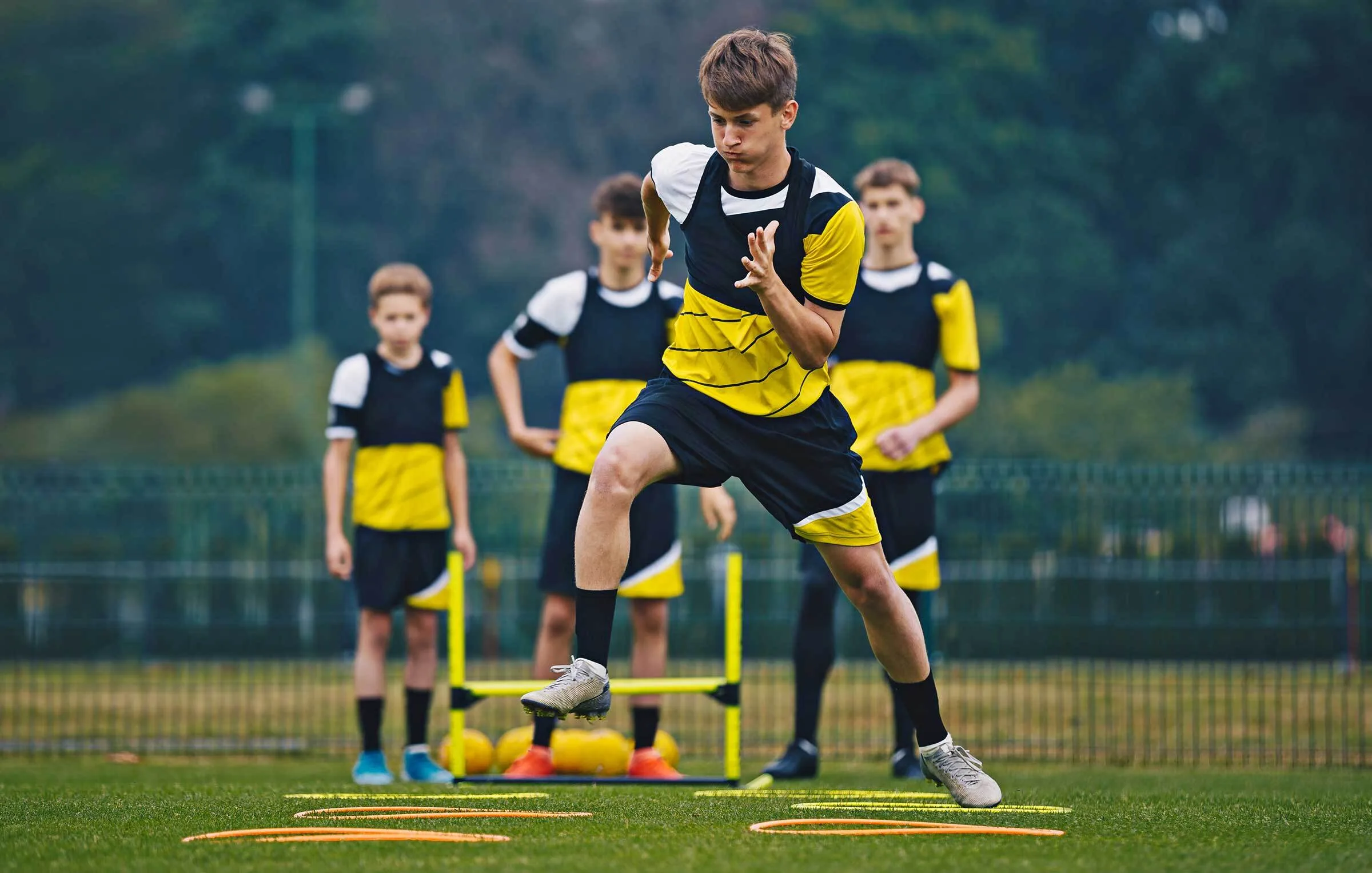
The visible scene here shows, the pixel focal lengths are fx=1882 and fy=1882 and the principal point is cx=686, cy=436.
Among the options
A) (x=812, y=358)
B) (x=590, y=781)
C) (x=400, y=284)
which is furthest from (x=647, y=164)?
(x=812, y=358)

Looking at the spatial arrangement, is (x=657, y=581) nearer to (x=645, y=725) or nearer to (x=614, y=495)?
(x=645, y=725)

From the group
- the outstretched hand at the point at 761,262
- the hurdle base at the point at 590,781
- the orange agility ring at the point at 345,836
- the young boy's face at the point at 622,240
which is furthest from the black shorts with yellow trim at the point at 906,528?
the orange agility ring at the point at 345,836

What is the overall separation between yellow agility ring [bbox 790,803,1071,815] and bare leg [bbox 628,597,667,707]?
181 centimetres

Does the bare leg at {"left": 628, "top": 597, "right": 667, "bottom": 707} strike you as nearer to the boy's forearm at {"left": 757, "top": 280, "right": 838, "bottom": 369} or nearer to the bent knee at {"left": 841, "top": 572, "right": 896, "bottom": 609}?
the bent knee at {"left": 841, "top": 572, "right": 896, "bottom": 609}

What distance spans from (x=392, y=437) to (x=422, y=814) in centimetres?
273

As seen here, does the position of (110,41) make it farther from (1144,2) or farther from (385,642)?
(385,642)

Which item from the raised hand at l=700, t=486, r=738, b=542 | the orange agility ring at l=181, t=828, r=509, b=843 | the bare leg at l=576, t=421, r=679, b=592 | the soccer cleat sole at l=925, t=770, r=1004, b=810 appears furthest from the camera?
the raised hand at l=700, t=486, r=738, b=542

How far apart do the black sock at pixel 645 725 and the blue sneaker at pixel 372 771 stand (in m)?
1.04

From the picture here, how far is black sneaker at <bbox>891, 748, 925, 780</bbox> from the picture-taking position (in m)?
8.05

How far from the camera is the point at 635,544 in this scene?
305 inches

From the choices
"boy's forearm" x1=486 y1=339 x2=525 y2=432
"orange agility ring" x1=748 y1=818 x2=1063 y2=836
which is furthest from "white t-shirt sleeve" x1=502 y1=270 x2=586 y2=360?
"orange agility ring" x1=748 y1=818 x2=1063 y2=836

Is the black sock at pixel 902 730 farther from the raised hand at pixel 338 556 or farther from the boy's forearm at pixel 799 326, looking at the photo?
the boy's forearm at pixel 799 326

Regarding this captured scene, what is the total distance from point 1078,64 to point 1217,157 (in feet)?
14.0

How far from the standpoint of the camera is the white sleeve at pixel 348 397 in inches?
320
